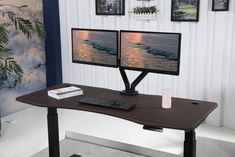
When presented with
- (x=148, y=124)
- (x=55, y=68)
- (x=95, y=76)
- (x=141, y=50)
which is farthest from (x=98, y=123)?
(x=148, y=124)

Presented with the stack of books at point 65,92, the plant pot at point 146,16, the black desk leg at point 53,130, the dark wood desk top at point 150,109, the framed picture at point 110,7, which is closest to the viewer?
the dark wood desk top at point 150,109

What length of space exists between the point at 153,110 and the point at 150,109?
27 millimetres

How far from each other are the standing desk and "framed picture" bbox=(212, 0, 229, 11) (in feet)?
4.56

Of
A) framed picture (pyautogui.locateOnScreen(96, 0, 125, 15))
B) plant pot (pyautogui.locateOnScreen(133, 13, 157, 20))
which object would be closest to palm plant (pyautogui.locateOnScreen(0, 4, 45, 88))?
framed picture (pyautogui.locateOnScreen(96, 0, 125, 15))

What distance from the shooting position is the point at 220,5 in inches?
135

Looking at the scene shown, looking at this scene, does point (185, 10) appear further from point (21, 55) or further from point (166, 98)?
point (21, 55)

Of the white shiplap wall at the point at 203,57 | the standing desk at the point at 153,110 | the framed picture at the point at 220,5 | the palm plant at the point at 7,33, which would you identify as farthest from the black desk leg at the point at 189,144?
the palm plant at the point at 7,33

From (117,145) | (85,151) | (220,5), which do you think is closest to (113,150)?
(117,145)

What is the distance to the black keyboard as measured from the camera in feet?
7.52

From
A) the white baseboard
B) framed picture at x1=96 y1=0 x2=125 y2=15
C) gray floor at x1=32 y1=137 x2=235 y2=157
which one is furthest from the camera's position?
framed picture at x1=96 y1=0 x2=125 y2=15

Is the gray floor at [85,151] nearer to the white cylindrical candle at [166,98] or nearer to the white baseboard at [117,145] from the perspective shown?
the white baseboard at [117,145]

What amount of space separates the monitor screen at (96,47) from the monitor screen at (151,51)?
0.08 metres

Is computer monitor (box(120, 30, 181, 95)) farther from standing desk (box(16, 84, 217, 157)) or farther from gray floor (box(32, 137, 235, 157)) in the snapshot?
gray floor (box(32, 137, 235, 157))

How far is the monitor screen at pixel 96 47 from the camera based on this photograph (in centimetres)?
269
